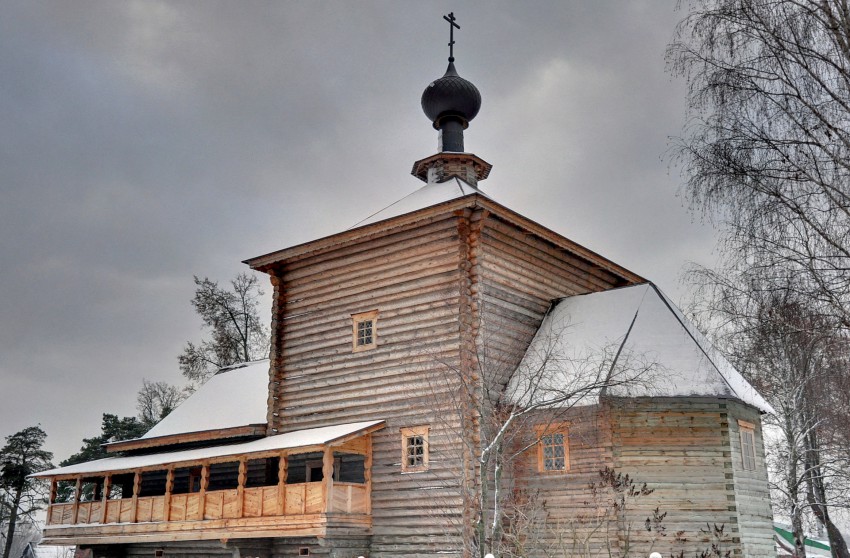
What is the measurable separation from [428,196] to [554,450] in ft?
23.5

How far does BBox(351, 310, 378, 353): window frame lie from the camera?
60.2ft

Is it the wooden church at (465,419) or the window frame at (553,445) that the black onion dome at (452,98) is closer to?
the wooden church at (465,419)

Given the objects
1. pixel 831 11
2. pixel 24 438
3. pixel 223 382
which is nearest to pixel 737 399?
pixel 831 11

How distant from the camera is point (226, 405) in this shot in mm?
22797

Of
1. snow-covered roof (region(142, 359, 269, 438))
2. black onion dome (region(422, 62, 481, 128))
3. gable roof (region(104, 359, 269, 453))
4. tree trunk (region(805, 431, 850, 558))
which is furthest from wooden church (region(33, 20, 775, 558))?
tree trunk (region(805, 431, 850, 558))

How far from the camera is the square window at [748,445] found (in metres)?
16.4

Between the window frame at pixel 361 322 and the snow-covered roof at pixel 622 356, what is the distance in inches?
127

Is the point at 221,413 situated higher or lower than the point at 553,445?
higher

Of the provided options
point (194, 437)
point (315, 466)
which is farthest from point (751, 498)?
point (194, 437)

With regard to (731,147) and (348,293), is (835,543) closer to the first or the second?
(348,293)

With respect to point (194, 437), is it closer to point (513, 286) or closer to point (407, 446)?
point (407, 446)

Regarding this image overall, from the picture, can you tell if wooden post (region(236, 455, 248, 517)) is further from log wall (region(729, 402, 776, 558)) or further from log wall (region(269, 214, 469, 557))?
log wall (region(729, 402, 776, 558))

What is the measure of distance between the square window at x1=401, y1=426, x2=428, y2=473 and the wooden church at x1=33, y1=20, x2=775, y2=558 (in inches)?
1.8

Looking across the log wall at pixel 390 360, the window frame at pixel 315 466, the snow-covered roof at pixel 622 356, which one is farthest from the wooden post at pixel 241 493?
the snow-covered roof at pixel 622 356
